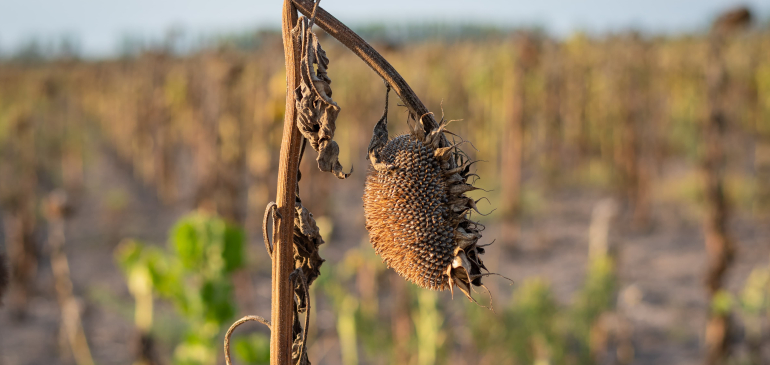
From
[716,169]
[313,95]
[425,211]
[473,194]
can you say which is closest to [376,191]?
[425,211]

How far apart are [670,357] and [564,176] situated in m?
7.91

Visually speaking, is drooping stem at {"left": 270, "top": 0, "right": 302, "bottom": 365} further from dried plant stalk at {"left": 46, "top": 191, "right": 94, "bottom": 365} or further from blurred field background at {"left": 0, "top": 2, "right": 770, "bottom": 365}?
dried plant stalk at {"left": 46, "top": 191, "right": 94, "bottom": 365}

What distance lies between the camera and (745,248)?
8477mm

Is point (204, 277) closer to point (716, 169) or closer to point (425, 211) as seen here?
point (425, 211)

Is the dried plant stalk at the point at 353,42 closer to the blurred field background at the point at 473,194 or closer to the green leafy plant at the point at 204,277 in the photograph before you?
the blurred field background at the point at 473,194

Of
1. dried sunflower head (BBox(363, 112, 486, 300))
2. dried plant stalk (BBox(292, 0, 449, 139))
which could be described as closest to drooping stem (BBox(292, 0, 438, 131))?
dried plant stalk (BBox(292, 0, 449, 139))

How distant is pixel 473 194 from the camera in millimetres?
11359

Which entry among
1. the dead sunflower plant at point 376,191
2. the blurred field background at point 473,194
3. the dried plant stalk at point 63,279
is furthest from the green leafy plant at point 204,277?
the dead sunflower plant at point 376,191

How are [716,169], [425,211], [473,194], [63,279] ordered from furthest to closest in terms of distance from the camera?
[473,194]
[716,169]
[63,279]
[425,211]

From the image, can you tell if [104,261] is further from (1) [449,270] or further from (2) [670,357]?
(1) [449,270]

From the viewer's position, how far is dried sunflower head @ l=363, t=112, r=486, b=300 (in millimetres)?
1105

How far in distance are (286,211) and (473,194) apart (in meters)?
10.5

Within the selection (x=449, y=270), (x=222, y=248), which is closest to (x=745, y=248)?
(x=222, y=248)

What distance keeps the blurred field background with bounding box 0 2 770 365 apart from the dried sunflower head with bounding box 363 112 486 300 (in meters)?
0.87
